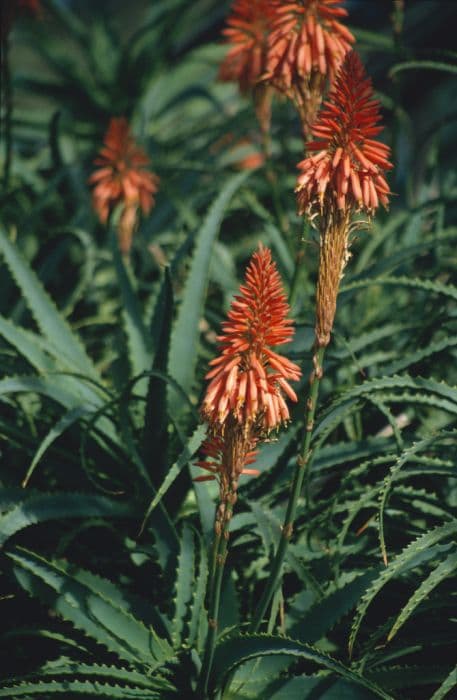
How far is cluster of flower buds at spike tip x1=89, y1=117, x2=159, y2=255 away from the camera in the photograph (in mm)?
2193

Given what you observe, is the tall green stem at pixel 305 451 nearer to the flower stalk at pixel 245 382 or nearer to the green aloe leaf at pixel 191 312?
the flower stalk at pixel 245 382

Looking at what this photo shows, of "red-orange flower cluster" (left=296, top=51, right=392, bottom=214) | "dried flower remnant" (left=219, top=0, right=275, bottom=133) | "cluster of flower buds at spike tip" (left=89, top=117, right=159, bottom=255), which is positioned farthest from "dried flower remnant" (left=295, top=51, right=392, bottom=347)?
"cluster of flower buds at spike tip" (left=89, top=117, right=159, bottom=255)

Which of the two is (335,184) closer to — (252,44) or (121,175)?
(252,44)

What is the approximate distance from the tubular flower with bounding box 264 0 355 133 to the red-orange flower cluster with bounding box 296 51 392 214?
0.30m

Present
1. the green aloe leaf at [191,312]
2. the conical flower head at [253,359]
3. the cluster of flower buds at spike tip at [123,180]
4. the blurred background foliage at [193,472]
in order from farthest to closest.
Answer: the cluster of flower buds at spike tip at [123,180]
the green aloe leaf at [191,312]
the blurred background foliage at [193,472]
the conical flower head at [253,359]

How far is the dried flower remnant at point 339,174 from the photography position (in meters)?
1.12

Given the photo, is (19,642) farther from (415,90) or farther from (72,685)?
(415,90)

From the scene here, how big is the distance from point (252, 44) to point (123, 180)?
1.70 feet

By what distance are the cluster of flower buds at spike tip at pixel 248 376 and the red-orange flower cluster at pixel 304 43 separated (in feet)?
1.65

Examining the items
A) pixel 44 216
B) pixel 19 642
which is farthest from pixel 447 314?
pixel 44 216

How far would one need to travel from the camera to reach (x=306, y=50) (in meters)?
1.46

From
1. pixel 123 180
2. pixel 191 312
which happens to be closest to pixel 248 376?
pixel 191 312

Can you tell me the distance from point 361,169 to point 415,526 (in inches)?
30.7

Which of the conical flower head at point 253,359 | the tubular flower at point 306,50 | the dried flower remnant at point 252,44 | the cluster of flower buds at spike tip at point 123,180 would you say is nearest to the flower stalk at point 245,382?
the conical flower head at point 253,359
